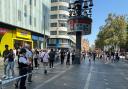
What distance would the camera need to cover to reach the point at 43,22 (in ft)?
238

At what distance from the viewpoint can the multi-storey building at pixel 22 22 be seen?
51597 millimetres

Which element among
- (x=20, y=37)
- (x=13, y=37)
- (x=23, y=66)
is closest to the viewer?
(x=23, y=66)

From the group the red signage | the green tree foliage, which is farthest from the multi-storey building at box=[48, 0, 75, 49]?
the red signage

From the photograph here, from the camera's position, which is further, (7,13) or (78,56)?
(7,13)

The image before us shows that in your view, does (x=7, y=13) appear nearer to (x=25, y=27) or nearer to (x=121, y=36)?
(x=25, y=27)

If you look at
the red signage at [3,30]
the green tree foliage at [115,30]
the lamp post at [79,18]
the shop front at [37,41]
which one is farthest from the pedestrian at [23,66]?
the green tree foliage at [115,30]

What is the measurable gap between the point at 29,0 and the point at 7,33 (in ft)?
35.7

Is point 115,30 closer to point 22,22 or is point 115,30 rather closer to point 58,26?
point 58,26

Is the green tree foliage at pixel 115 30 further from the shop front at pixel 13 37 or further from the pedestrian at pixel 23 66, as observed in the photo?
the pedestrian at pixel 23 66

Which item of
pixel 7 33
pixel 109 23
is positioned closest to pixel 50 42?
pixel 109 23

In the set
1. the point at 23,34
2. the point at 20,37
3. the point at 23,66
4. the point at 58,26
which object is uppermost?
the point at 58,26

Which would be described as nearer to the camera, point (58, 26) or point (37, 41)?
point (37, 41)

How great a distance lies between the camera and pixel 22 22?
5772cm

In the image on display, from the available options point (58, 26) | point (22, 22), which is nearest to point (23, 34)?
point (22, 22)
